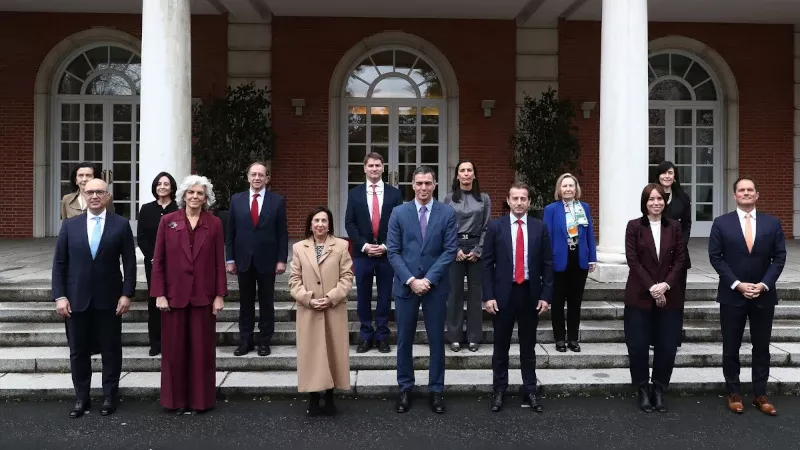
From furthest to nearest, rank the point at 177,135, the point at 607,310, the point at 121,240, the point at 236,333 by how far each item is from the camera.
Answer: the point at 177,135
the point at 607,310
the point at 236,333
the point at 121,240

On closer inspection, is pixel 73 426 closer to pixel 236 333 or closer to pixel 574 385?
pixel 236 333

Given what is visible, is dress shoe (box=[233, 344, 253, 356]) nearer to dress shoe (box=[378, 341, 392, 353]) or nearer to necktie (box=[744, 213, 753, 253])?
dress shoe (box=[378, 341, 392, 353])

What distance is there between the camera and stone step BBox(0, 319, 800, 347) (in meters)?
5.41

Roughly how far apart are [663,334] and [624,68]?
3702mm

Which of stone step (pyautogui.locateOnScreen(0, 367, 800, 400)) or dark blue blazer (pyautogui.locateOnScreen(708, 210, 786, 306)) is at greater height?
dark blue blazer (pyautogui.locateOnScreen(708, 210, 786, 306))

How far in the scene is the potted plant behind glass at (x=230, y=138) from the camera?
10.2 m

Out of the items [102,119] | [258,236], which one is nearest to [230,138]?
[102,119]

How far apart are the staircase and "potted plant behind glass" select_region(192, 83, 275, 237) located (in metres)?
4.19

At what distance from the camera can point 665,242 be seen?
4.32 m

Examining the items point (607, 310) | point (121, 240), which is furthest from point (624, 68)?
point (121, 240)

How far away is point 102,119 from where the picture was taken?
11641 mm

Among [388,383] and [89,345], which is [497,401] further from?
[89,345]

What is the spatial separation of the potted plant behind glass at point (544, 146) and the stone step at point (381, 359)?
528 centimetres

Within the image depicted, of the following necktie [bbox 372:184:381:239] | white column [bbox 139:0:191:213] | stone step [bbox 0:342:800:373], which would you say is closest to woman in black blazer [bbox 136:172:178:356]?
stone step [bbox 0:342:800:373]
